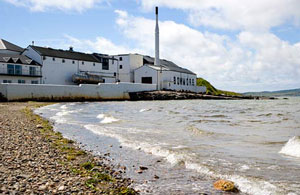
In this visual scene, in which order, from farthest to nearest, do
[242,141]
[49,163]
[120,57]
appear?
[120,57]
[242,141]
[49,163]

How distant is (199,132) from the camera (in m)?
11.2

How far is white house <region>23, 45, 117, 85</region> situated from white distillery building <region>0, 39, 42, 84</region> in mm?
1468

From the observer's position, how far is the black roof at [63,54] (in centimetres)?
4660

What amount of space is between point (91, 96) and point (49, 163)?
118 feet

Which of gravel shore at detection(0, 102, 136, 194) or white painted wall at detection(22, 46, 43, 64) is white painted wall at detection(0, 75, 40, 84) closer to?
white painted wall at detection(22, 46, 43, 64)

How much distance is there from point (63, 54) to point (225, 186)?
49.1m

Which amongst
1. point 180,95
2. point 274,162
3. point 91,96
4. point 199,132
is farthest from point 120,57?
point 274,162

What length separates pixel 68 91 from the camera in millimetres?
37781

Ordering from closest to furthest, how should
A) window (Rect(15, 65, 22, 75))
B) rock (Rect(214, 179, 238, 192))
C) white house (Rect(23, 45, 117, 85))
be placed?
1. rock (Rect(214, 179, 238, 192))
2. window (Rect(15, 65, 22, 75))
3. white house (Rect(23, 45, 117, 85))

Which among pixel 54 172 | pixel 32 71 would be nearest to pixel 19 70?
pixel 32 71

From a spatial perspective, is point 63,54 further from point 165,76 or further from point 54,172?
point 54,172

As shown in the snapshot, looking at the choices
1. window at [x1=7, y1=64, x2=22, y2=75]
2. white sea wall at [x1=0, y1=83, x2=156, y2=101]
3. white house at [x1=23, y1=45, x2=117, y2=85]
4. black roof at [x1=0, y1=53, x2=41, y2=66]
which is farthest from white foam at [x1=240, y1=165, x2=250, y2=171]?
white house at [x1=23, y1=45, x2=117, y2=85]

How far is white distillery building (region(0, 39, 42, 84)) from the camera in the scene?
40.5 metres

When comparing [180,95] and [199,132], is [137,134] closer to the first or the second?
[199,132]
